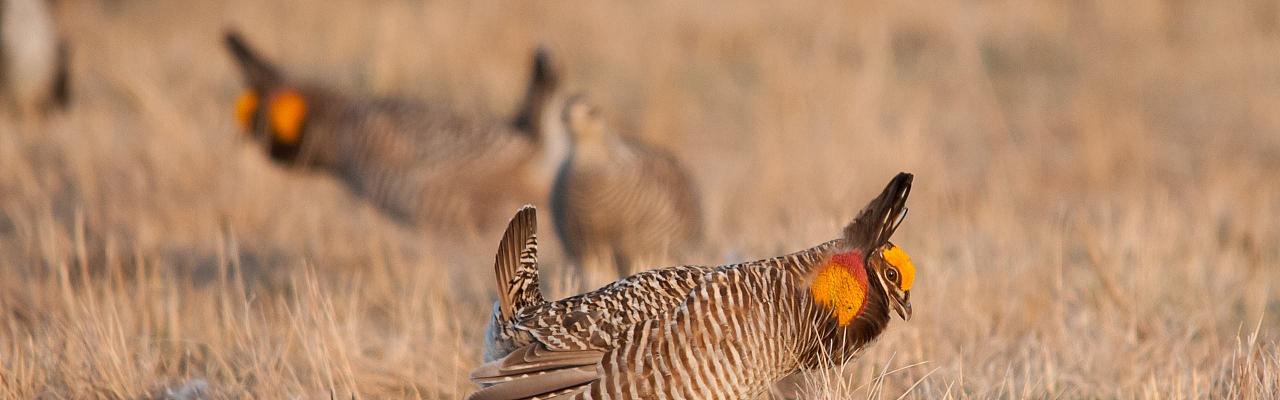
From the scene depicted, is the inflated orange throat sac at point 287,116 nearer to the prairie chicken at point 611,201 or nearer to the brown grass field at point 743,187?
the brown grass field at point 743,187

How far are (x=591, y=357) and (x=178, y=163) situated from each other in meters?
5.16

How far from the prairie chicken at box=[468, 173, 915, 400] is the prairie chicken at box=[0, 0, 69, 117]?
6.82 meters

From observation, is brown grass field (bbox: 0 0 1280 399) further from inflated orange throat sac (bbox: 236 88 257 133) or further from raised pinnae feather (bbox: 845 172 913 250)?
raised pinnae feather (bbox: 845 172 913 250)

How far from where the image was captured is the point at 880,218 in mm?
3168

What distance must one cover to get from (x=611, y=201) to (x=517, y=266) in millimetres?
2337

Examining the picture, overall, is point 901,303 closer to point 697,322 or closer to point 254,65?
point 697,322

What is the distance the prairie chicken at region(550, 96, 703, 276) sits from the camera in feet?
18.3

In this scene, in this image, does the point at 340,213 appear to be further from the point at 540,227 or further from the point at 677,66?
the point at 677,66

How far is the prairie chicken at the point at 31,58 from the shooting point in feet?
29.9

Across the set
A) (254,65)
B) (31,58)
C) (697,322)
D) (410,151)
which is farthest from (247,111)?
(697,322)

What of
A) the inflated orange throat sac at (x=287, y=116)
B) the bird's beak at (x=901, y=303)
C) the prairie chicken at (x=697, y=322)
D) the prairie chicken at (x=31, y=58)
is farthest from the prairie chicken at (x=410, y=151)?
the bird's beak at (x=901, y=303)

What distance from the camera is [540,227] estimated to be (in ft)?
23.6

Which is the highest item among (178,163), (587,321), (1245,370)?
(178,163)

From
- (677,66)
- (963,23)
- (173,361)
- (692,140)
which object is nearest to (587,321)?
(173,361)
